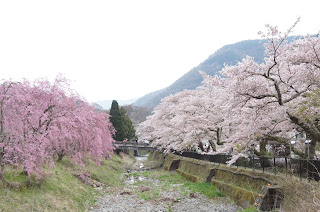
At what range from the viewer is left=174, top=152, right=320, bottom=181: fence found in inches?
426

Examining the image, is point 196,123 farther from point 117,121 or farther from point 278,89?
point 117,121

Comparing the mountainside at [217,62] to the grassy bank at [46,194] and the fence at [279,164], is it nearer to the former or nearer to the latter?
the fence at [279,164]

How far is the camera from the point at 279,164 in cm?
1542

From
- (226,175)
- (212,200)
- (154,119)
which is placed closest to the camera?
(212,200)

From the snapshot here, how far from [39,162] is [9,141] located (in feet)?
5.56

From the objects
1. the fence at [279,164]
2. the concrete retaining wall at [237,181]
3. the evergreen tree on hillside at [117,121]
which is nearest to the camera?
the fence at [279,164]

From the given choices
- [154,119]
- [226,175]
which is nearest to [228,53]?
[154,119]

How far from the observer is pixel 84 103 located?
1590 centimetres

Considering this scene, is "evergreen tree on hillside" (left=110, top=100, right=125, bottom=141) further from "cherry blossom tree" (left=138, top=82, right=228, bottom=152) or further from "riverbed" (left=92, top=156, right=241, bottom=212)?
"riverbed" (left=92, top=156, right=241, bottom=212)

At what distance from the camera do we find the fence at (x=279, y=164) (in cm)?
1083

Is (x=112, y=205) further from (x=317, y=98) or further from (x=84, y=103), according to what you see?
(x=317, y=98)

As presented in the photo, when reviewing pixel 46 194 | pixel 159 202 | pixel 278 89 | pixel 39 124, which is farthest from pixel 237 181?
pixel 39 124

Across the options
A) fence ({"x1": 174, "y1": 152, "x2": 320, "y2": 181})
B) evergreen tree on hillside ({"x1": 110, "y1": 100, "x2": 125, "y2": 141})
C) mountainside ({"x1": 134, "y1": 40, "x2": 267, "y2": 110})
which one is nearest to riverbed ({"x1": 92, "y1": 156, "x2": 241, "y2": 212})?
fence ({"x1": 174, "y1": 152, "x2": 320, "y2": 181})

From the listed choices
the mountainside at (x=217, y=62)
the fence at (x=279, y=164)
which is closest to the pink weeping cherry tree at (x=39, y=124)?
the fence at (x=279, y=164)
